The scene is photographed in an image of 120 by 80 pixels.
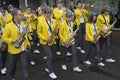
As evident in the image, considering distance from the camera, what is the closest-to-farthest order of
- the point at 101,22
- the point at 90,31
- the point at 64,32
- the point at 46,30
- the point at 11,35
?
the point at 11,35 → the point at 46,30 → the point at 64,32 → the point at 90,31 → the point at 101,22

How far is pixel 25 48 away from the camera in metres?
8.27

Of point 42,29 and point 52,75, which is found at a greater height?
point 42,29

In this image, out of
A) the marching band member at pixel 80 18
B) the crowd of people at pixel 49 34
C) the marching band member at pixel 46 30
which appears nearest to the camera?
the crowd of people at pixel 49 34

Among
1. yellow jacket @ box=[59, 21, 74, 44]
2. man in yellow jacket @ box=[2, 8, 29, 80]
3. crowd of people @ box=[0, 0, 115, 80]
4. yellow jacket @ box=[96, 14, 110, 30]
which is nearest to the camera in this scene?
man in yellow jacket @ box=[2, 8, 29, 80]

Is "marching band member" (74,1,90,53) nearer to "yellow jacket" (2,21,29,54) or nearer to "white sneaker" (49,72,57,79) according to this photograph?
"white sneaker" (49,72,57,79)

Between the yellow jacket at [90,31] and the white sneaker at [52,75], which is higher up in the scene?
the yellow jacket at [90,31]

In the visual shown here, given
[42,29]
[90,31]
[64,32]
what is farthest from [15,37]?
[90,31]

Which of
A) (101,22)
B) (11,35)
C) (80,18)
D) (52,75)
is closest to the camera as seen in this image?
(11,35)

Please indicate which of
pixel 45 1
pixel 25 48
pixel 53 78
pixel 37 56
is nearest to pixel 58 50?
pixel 37 56

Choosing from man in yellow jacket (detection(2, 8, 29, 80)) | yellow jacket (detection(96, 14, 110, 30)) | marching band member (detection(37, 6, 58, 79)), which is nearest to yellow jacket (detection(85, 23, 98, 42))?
yellow jacket (detection(96, 14, 110, 30))

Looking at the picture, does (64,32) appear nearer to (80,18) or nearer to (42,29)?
(42,29)

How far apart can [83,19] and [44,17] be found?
11.3 feet

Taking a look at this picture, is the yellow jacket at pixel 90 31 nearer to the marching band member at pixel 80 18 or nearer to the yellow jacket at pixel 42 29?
the yellow jacket at pixel 42 29

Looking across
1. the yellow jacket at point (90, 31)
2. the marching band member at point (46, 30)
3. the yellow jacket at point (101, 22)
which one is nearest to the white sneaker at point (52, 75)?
the marching band member at point (46, 30)
